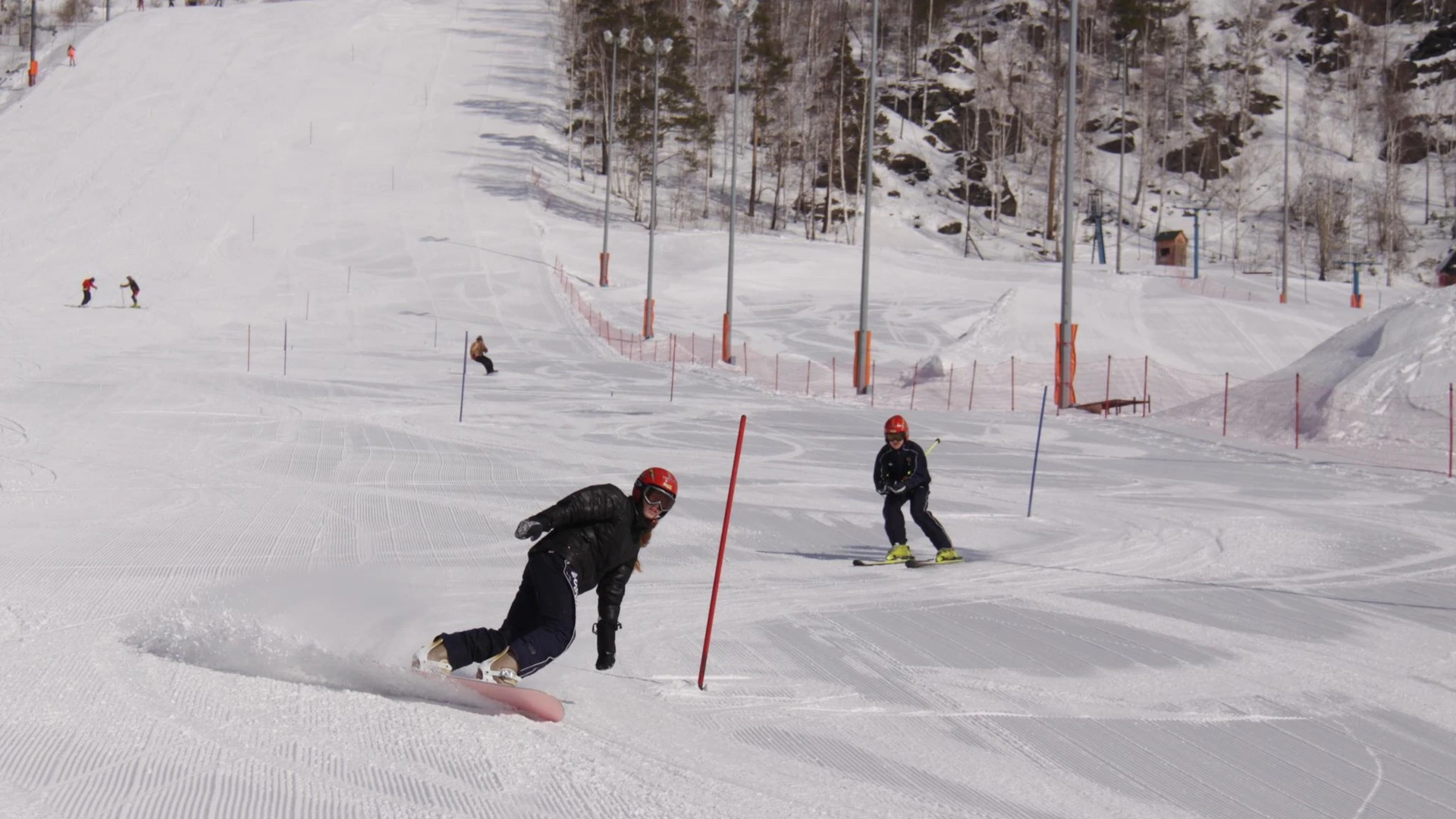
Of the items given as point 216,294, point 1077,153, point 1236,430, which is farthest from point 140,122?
point 1236,430

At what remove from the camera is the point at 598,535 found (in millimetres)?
6031

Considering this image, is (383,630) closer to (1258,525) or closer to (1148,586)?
(1148,586)

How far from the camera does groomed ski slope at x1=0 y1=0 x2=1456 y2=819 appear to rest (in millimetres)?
5090

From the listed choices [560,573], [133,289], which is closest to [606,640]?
[560,573]

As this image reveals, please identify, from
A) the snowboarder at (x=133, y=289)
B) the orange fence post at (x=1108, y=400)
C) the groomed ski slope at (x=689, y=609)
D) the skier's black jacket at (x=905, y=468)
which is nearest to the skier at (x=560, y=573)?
the groomed ski slope at (x=689, y=609)

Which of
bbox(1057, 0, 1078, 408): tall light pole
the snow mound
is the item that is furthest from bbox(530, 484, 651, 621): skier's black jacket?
bbox(1057, 0, 1078, 408): tall light pole

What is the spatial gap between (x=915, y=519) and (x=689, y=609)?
2834mm

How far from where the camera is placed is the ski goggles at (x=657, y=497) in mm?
5988

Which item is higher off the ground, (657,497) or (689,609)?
(657,497)

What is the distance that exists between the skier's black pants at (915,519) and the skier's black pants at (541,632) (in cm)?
517

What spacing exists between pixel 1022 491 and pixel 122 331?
28.6 m

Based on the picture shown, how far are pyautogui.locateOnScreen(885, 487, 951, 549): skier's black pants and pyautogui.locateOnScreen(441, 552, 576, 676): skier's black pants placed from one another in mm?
5174

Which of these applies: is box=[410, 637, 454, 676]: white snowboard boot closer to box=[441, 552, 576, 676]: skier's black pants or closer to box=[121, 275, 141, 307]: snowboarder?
box=[441, 552, 576, 676]: skier's black pants

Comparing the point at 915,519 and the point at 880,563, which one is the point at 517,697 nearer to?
the point at 880,563
